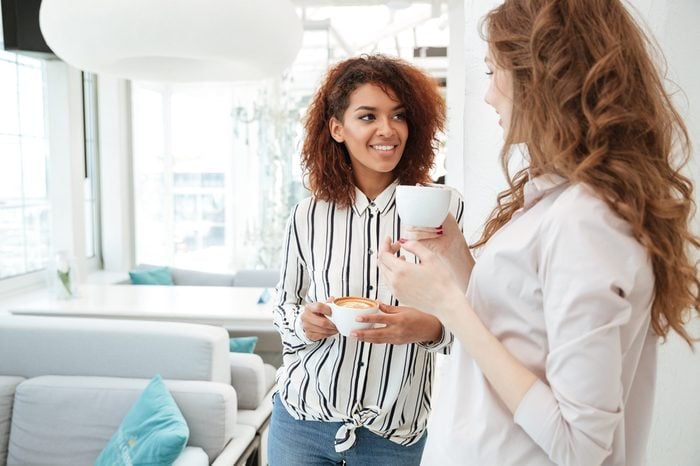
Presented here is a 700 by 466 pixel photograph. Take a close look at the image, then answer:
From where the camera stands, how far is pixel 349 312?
112 centimetres

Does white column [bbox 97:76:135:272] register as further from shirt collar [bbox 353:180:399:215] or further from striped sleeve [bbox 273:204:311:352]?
shirt collar [bbox 353:180:399:215]

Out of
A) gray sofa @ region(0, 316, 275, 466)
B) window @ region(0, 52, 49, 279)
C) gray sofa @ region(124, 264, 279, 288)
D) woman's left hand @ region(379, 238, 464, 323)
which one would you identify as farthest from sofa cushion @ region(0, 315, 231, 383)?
gray sofa @ region(124, 264, 279, 288)

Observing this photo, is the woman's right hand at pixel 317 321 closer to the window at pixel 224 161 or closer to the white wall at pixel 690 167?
the white wall at pixel 690 167

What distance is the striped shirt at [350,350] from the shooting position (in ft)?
4.20

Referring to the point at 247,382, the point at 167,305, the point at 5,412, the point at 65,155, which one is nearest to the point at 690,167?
the point at 247,382

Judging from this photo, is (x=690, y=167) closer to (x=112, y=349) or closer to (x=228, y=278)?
(x=112, y=349)

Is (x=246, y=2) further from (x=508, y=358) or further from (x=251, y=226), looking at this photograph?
(x=251, y=226)

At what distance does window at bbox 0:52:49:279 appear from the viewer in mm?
3748

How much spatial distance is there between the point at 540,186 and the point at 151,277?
163 inches

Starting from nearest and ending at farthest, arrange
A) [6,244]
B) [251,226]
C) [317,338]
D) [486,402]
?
[486,402], [317,338], [6,244], [251,226]

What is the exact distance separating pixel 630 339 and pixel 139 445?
1695 millimetres

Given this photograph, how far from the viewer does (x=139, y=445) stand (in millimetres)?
1915

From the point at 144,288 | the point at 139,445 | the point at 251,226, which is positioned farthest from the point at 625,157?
the point at 251,226

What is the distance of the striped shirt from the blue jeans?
23 mm
